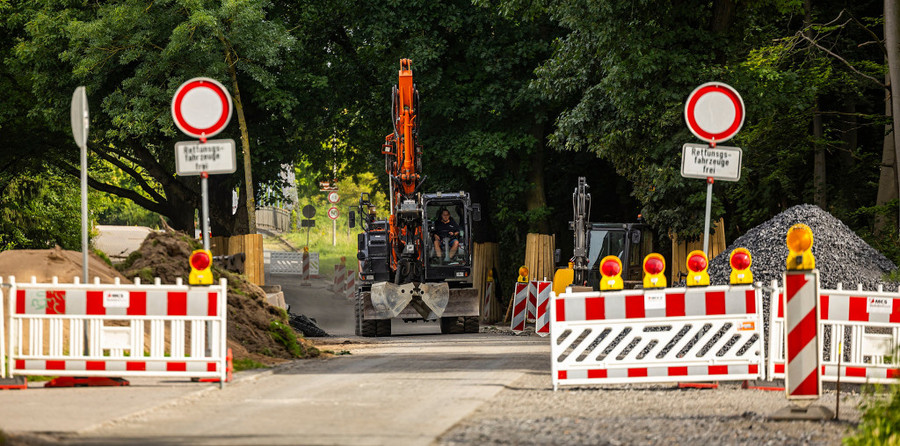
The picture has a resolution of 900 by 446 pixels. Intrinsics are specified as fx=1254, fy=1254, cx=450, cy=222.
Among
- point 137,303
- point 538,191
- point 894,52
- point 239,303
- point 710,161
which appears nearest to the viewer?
point 137,303

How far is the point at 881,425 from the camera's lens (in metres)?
8.16

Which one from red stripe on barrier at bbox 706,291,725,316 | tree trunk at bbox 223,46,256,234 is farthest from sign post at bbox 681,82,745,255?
tree trunk at bbox 223,46,256,234

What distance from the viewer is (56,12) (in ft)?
106

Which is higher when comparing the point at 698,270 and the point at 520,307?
the point at 698,270

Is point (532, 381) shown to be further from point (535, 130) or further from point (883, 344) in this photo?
point (535, 130)

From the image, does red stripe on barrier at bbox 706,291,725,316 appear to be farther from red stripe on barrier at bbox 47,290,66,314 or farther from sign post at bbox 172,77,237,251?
red stripe on barrier at bbox 47,290,66,314

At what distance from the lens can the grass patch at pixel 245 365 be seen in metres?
14.0

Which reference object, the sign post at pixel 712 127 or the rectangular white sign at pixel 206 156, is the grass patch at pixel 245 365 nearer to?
the rectangular white sign at pixel 206 156

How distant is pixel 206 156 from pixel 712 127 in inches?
198

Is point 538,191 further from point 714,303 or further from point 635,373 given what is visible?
point 635,373

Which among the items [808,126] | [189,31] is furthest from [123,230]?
[808,126]

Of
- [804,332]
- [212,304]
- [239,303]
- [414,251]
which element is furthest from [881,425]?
[414,251]

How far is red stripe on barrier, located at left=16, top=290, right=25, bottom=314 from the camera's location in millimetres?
11586

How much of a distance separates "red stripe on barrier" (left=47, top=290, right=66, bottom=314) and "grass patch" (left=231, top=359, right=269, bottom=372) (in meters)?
2.72
